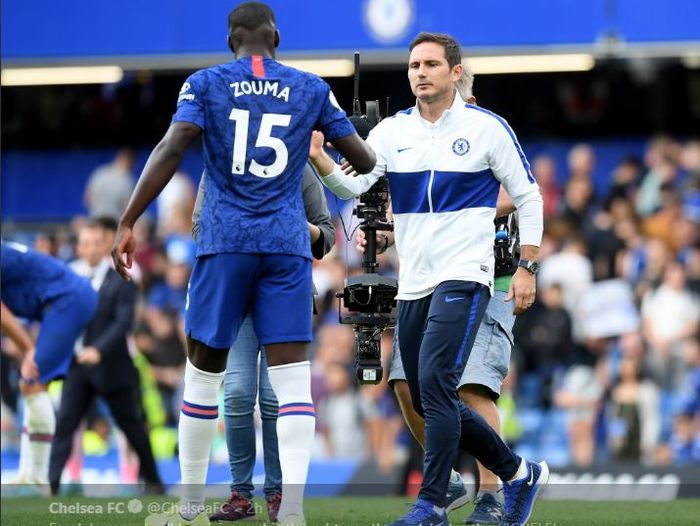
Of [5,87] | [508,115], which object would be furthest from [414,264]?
[5,87]

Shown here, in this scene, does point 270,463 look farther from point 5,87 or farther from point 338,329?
point 5,87

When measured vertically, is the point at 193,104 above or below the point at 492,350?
above

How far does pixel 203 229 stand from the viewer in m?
6.76

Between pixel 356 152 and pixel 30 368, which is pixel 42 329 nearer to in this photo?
pixel 30 368

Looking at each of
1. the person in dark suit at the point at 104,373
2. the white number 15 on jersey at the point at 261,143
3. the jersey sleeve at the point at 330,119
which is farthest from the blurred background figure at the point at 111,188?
the white number 15 on jersey at the point at 261,143

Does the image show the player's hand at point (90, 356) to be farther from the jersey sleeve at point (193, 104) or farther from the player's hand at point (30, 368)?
the jersey sleeve at point (193, 104)

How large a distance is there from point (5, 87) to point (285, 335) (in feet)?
43.0

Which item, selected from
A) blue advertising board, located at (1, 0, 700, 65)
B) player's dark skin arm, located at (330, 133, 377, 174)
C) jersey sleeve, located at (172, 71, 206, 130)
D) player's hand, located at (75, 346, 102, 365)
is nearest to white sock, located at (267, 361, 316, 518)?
player's dark skin arm, located at (330, 133, 377, 174)

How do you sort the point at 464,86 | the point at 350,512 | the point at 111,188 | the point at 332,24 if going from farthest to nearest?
the point at 111,188
the point at 332,24
the point at 350,512
the point at 464,86

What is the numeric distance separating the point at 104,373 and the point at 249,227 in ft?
19.6

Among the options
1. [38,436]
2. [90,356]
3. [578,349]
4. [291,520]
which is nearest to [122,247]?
[291,520]

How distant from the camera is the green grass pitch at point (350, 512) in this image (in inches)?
324

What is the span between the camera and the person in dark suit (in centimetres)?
1211

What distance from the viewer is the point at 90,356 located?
40.2 ft
